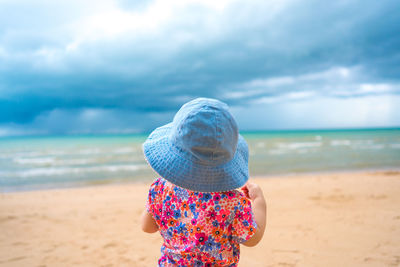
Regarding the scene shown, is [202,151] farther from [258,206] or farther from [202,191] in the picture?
[258,206]

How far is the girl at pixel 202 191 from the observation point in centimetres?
103

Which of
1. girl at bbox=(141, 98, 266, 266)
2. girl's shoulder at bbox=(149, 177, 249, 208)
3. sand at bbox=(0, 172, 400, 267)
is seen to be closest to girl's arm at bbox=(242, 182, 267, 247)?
girl at bbox=(141, 98, 266, 266)

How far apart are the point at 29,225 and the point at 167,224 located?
4.84 m

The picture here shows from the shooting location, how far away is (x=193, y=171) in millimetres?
1092

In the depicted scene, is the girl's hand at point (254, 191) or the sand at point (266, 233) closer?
the girl's hand at point (254, 191)

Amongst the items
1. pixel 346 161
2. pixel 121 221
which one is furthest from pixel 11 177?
pixel 346 161

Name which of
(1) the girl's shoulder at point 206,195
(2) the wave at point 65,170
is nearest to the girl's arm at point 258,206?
(1) the girl's shoulder at point 206,195

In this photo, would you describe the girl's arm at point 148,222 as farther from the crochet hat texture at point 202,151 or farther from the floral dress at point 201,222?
the crochet hat texture at point 202,151

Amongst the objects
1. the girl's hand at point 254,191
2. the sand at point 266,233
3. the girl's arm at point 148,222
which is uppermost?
the girl's hand at point 254,191

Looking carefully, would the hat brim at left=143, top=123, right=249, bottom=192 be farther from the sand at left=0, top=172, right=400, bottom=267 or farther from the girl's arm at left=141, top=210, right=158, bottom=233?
the sand at left=0, top=172, right=400, bottom=267

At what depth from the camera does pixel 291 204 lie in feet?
18.8

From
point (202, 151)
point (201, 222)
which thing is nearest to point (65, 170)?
point (201, 222)

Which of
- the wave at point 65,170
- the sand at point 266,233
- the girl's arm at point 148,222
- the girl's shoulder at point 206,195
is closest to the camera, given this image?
the girl's shoulder at point 206,195

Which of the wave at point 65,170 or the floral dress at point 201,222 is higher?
the floral dress at point 201,222
